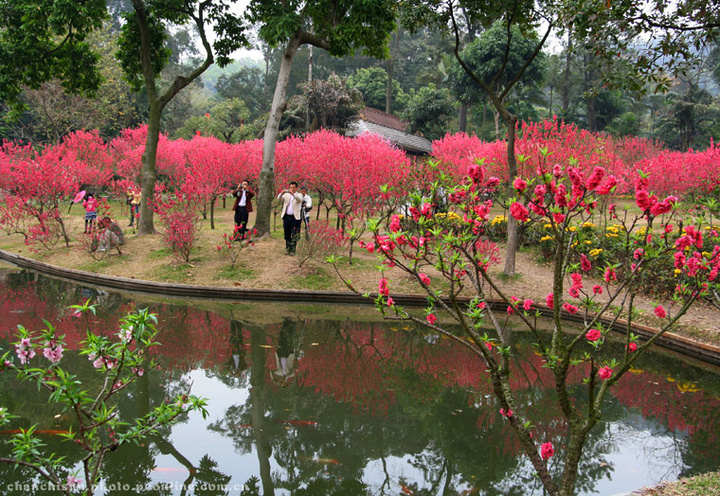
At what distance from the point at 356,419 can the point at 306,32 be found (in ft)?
33.9

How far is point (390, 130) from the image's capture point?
29.6 meters

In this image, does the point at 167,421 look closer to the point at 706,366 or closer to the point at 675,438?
the point at 675,438

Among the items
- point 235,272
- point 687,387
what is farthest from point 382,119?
point 687,387

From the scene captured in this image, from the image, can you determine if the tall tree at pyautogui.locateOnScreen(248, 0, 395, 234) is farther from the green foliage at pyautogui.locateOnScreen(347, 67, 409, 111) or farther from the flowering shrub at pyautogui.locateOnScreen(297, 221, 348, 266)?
the green foliage at pyautogui.locateOnScreen(347, 67, 409, 111)

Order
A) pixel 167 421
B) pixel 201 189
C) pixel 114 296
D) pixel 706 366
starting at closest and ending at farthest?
pixel 167 421
pixel 706 366
pixel 114 296
pixel 201 189

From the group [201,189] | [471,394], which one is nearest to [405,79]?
[201,189]

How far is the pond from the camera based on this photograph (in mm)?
3859

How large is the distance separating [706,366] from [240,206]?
942 centimetres

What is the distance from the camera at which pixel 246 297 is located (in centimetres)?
970

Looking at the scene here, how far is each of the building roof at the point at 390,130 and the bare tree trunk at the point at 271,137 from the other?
13651 millimetres

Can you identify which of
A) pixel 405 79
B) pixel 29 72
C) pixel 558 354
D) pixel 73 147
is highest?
pixel 405 79

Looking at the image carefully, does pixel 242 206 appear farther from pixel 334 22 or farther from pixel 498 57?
pixel 498 57

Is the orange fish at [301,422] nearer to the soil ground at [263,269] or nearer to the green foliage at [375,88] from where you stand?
the soil ground at [263,269]

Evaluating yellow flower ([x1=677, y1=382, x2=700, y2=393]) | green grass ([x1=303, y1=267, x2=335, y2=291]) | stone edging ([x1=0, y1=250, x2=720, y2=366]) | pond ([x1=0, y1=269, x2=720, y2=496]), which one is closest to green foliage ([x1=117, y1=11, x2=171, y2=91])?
stone edging ([x1=0, y1=250, x2=720, y2=366])
